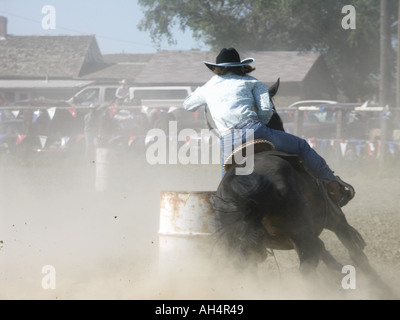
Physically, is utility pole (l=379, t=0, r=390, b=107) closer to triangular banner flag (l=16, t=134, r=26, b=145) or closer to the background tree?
triangular banner flag (l=16, t=134, r=26, b=145)

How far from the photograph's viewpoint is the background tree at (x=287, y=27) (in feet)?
105

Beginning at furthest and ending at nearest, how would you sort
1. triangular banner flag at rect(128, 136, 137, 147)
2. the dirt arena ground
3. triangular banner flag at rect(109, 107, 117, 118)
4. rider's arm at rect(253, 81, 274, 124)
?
1. triangular banner flag at rect(109, 107, 117, 118)
2. triangular banner flag at rect(128, 136, 137, 147)
3. the dirt arena ground
4. rider's arm at rect(253, 81, 274, 124)

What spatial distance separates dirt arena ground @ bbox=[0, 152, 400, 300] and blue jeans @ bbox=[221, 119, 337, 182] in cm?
92

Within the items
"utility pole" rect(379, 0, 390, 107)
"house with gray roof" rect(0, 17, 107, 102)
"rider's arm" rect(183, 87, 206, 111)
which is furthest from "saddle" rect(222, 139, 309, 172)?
"house with gray roof" rect(0, 17, 107, 102)

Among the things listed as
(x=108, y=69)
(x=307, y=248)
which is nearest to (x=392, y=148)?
(x=307, y=248)

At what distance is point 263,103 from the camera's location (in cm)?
457

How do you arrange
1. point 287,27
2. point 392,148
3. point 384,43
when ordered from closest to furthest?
point 392,148 → point 384,43 → point 287,27

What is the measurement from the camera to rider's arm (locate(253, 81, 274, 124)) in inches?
179

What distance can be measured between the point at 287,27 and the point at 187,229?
3042cm

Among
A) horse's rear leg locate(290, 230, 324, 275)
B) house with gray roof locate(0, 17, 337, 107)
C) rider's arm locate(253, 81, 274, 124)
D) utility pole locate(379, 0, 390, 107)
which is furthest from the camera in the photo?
house with gray roof locate(0, 17, 337, 107)

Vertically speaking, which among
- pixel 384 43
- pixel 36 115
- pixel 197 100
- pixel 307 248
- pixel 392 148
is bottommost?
pixel 392 148

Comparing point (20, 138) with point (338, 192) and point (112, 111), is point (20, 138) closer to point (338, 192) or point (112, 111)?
point (112, 111)

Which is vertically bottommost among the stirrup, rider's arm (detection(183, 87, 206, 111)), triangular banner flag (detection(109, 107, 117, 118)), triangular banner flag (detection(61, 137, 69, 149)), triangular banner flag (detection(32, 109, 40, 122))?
triangular banner flag (detection(61, 137, 69, 149))

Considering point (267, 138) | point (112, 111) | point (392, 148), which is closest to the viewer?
point (267, 138)
